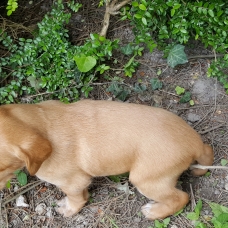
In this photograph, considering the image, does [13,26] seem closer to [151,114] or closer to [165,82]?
[165,82]

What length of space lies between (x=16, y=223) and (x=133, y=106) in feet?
6.17

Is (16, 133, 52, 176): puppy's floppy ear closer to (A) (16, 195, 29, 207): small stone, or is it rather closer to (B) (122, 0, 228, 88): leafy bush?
(A) (16, 195, 29, 207): small stone

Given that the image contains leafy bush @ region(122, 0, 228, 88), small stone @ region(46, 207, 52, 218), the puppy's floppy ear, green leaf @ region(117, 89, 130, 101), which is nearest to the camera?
the puppy's floppy ear

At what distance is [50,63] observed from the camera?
4.18 metres

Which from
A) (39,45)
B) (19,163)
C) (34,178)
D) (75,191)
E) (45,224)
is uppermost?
(39,45)

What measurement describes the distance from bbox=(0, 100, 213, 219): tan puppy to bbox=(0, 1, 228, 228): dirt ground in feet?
2.16

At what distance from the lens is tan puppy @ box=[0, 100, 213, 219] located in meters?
2.91

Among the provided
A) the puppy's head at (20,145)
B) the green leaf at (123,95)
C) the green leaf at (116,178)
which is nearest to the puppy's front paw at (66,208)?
the green leaf at (116,178)

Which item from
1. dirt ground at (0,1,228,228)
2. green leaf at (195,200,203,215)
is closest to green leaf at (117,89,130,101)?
dirt ground at (0,1,228,228)

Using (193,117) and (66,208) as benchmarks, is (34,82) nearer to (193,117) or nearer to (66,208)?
(66,208)

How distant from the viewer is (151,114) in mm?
3020

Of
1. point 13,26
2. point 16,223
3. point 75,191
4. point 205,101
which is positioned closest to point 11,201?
point 16,223

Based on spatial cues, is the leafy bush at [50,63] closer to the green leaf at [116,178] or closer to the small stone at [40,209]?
the green leaf at [116,178]

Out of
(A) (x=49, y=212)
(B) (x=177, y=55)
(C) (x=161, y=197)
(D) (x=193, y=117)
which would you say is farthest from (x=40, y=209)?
(B) (x=177, y=55)
